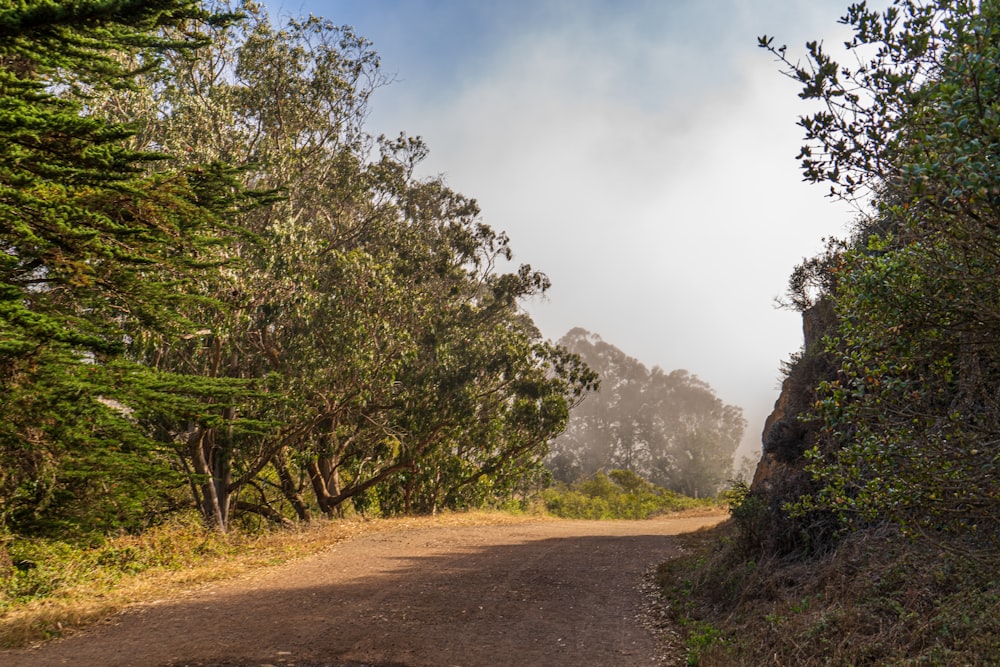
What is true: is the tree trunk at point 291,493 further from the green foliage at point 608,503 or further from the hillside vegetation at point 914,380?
the green foliage at point 608,503

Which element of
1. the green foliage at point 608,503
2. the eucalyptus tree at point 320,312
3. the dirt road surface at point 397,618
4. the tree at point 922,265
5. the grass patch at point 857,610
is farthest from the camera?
the green foliage at point 608,503

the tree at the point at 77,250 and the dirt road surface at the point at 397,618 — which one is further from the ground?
the tree at the point at 77,250

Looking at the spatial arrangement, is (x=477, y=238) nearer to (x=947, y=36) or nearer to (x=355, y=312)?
(x=355, y=312)

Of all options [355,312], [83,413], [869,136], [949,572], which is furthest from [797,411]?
[83,413]

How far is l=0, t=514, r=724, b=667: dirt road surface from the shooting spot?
22.0ft

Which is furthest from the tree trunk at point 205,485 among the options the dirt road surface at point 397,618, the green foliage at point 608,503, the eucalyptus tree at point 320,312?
the green foliage at point 608,503

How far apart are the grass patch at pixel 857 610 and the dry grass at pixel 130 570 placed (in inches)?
289

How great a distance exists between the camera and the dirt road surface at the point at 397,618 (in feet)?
22.0

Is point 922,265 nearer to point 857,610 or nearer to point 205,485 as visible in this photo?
point 857,610

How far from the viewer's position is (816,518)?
8.81 metres

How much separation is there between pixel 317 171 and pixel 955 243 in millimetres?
16388

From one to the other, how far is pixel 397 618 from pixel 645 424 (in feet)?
191

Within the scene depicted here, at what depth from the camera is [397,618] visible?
809 cm

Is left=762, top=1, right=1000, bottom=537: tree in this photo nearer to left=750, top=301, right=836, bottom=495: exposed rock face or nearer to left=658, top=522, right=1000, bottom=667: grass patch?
left=658, top=522, right=1000, bottom=667: grass patch
